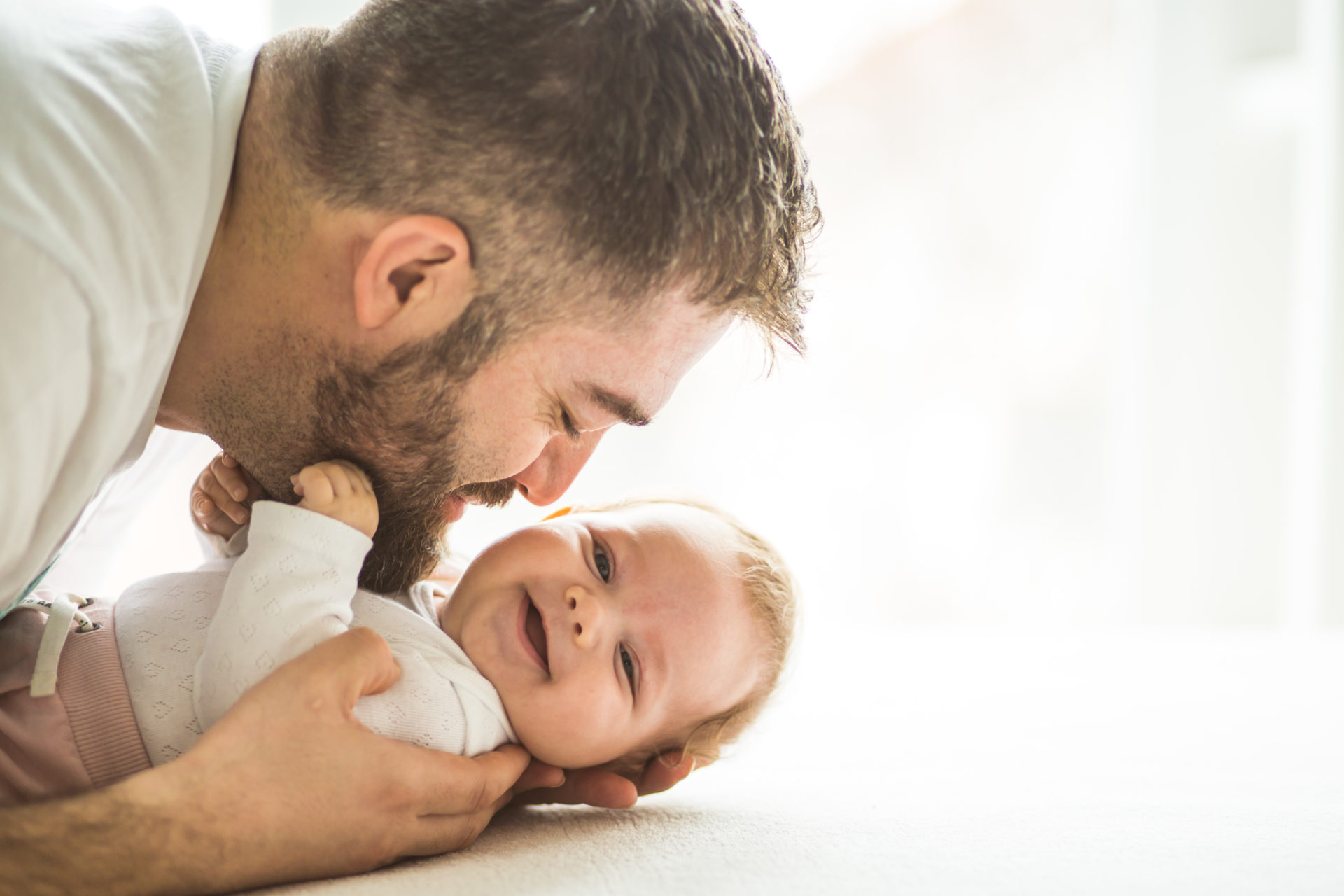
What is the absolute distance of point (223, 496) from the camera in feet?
5.05

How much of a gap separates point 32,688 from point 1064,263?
161 inches

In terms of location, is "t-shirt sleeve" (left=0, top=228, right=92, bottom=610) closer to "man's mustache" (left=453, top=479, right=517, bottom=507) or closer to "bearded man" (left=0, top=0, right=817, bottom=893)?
"bearded man" (left=0, top=0, right=817, bottom=893)

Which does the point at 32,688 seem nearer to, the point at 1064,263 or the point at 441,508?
the point at 441,508

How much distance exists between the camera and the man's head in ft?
4.00

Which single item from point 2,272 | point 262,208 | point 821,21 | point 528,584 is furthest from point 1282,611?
point 2,272

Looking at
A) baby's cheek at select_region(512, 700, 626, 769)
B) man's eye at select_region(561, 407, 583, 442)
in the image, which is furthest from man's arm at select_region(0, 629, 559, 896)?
man's eye at select_region(561, 407, 583, 442)

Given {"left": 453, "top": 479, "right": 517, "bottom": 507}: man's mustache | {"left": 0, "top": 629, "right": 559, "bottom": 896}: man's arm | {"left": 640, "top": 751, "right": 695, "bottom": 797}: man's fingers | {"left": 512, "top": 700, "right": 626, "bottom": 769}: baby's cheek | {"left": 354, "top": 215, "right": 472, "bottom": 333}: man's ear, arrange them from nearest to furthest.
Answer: {"left": 0, "top": 629, "right": 559, "bottom": 896}: man's arm < {"left": 354, "top": 215, "right": 472, "bottom": 333}: man's ear < {"left": 512, "top": 700, "right": 626, "bottom": 769}: baby's cheek < {"left": 640, "top": 751, "right": 695, "bottom": 797}: man's fingers < {"left": 453, "top": 479, "right": 517, "bottom": 507}: man's mustache

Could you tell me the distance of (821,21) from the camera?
3.86m

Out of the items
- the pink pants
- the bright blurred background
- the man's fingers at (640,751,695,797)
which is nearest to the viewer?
the pink pants

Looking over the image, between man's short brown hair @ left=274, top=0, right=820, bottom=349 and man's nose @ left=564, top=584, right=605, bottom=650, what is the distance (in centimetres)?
34

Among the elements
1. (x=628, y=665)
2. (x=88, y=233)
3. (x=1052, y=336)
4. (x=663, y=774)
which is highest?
(x=1052, y=336)

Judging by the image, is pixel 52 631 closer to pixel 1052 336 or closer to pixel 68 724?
pixel 68 724

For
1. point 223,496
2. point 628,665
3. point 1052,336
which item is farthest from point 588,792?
point 1052,336

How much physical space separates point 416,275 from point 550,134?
0.22 meters
